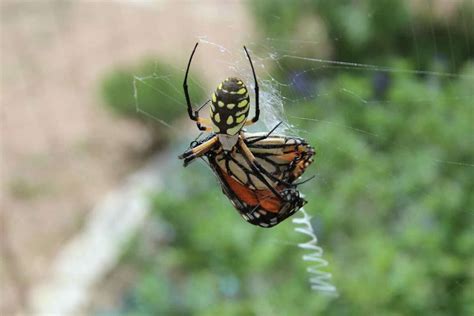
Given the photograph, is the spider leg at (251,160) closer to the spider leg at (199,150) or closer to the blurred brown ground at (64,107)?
the spider leg at (199,150)

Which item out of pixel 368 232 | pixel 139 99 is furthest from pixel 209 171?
pixel 139 99

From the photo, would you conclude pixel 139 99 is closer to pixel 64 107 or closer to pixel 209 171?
pixel 64 107

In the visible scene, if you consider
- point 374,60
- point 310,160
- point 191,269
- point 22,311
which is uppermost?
point 310,160

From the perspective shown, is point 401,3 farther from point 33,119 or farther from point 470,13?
point 33,119

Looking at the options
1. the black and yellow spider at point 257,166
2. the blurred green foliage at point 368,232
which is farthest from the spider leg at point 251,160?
the blurred green foliage at point 368,232

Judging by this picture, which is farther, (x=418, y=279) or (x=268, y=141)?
(x=418, y=279)

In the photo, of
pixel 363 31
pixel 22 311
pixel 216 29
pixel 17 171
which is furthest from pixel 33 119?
pixel 363 31

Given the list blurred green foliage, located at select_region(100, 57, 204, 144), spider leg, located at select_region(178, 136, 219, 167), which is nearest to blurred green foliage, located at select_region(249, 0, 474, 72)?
blurred green foliage, located at select_region(100, 57, 204, 144)
